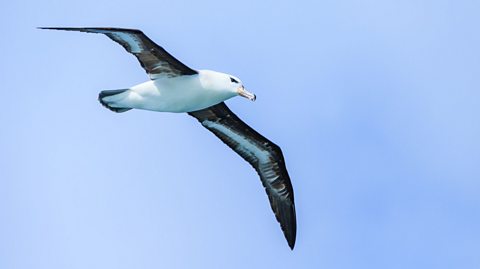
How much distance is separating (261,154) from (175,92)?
4189 mm

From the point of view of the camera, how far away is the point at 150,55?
22.1 meters

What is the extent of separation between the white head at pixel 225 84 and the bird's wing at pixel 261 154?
7.09 feet

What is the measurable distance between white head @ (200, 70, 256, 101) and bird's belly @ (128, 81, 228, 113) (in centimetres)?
19

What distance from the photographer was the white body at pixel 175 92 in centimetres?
2217

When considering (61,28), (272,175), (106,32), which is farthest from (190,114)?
(61,28)

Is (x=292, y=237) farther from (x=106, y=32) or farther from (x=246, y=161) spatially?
(x=106, y=32)

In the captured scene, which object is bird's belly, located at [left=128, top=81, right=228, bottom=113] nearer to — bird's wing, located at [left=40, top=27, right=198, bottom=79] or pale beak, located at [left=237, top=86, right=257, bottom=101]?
bird's wing, located at [left=40, top=27, right=198, bottom=79]

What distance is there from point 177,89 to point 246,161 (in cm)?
427

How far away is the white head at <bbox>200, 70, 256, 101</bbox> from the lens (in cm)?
2227

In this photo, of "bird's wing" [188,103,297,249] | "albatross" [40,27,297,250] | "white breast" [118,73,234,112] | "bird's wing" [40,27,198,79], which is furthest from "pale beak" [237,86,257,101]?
"bird's wing" [188,103,297,249]

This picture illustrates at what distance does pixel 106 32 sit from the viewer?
68.5 ft

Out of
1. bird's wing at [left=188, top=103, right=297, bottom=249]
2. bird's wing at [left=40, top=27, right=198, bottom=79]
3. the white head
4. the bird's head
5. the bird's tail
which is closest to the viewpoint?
bird's wing at [left=40, top=27, right=198, bottom=79]

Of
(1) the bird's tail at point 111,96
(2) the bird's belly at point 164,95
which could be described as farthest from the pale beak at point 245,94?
(1) the bird's tail at point 111,96

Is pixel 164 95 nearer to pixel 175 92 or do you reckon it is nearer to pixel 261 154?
pixel 175 92
